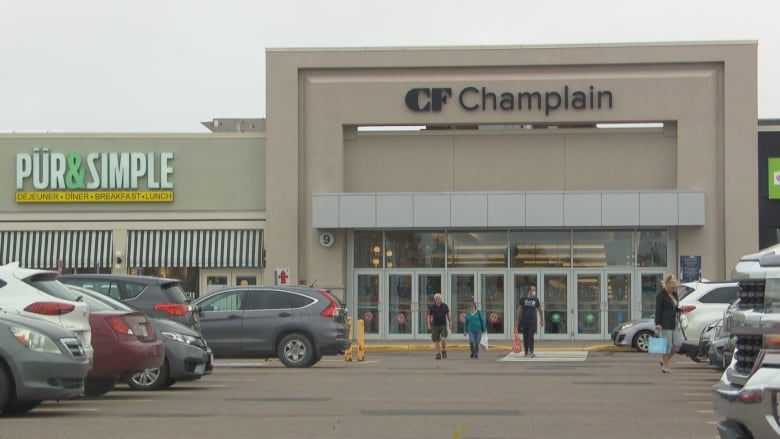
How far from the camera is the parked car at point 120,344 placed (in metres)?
14.9

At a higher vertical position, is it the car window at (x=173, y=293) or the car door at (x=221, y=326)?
the car window at (x=173, y=293)

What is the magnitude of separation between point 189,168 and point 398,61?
774cm

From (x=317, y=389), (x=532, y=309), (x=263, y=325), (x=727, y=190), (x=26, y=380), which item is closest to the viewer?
(x=26, y=380)

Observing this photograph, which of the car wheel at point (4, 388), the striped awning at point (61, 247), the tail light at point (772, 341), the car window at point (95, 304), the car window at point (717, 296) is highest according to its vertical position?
the striped awning at point (61, 247)

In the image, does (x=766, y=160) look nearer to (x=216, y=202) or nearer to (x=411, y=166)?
(x=411, y=166)

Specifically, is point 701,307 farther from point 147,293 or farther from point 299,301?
point 147,293

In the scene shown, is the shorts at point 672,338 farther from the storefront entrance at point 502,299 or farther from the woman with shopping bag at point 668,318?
the storefront entrance at point 502,299

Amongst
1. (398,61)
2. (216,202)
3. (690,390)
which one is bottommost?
(690,390)

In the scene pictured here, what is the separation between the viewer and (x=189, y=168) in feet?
128

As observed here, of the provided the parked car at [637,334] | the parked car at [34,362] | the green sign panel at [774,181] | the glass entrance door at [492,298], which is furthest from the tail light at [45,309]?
the green sign panel at [774,181]

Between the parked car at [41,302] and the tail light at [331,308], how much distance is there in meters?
9.70

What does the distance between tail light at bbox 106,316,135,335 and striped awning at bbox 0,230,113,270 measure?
24722 millimetres

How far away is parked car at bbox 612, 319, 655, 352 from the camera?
3020 centimetres

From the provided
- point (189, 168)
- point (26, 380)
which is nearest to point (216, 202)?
point (189, 168)
